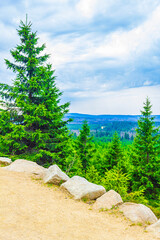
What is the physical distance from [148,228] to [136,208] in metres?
1.14

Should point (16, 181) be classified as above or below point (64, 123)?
below

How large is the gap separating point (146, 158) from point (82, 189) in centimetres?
1357

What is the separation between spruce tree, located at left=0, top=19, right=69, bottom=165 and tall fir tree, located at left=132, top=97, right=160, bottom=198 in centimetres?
877

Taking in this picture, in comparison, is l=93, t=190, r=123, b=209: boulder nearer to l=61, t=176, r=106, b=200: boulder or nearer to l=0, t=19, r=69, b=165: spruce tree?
l=61, t=176, r=106, b=200: boulder

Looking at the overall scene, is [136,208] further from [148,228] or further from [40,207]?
[40,207]

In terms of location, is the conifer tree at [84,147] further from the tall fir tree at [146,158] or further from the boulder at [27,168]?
the boulder at [27,168]

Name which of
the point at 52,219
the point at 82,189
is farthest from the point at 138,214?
the point at 52,219

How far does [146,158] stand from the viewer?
2041 centimetres

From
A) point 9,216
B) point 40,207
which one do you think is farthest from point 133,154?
point 9,216

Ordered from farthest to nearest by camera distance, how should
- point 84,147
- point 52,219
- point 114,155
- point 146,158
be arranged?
point 84,147
point 114,155
point 146,158
point 52,219

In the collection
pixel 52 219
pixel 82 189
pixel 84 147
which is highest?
pixel 84 147

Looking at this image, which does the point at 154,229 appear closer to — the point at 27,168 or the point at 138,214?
the point at 138,214

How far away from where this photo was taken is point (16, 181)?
9742 mm

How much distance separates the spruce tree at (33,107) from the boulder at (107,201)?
24.3ft
